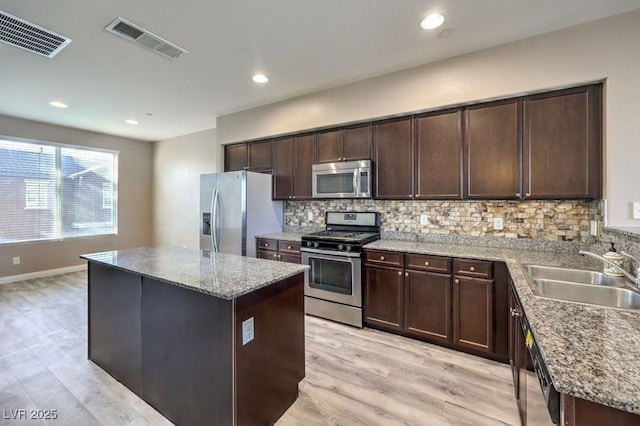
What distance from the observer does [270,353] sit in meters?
1.73

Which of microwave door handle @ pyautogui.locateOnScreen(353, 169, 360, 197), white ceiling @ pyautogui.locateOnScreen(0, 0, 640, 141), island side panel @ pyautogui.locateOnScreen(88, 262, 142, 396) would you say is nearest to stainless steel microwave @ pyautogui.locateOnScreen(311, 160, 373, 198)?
microwave door handle @ pyautogui.locateOnScreen(353, 169, 360, 197)

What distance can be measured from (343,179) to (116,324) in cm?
259

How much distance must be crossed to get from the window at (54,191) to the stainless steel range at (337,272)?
4892 mm

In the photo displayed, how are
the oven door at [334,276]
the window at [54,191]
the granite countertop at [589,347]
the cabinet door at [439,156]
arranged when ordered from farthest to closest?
the window at [54,191], the oven door at [334,276], the cabinet door at [439,156], the granite countertop at [589,347]

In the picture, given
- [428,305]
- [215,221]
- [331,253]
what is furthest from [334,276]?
[215,221]

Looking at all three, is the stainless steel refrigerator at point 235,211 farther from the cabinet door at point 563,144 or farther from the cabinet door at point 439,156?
the cabinet door at point 563,144

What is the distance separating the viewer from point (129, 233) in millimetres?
6172

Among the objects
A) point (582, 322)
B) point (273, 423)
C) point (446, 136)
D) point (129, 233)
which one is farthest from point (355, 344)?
point (129, 233)

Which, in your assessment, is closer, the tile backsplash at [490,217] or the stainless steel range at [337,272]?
the tile backsplash at [490,217]

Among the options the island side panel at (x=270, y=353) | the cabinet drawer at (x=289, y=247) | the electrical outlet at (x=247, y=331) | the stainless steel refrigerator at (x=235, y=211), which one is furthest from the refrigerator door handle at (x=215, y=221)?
the electrical outlet at (x=247, y=331)

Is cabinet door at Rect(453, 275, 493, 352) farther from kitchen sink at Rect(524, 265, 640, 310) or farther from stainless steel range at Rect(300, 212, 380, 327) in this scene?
stainless steel range at Rect(300, 212, 380, 327)

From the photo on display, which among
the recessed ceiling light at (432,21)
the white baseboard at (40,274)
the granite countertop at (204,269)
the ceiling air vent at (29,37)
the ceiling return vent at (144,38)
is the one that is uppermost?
the recessed ceiling light at (432,21)

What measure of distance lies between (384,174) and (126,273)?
262 cm

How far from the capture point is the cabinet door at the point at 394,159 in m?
3.07
